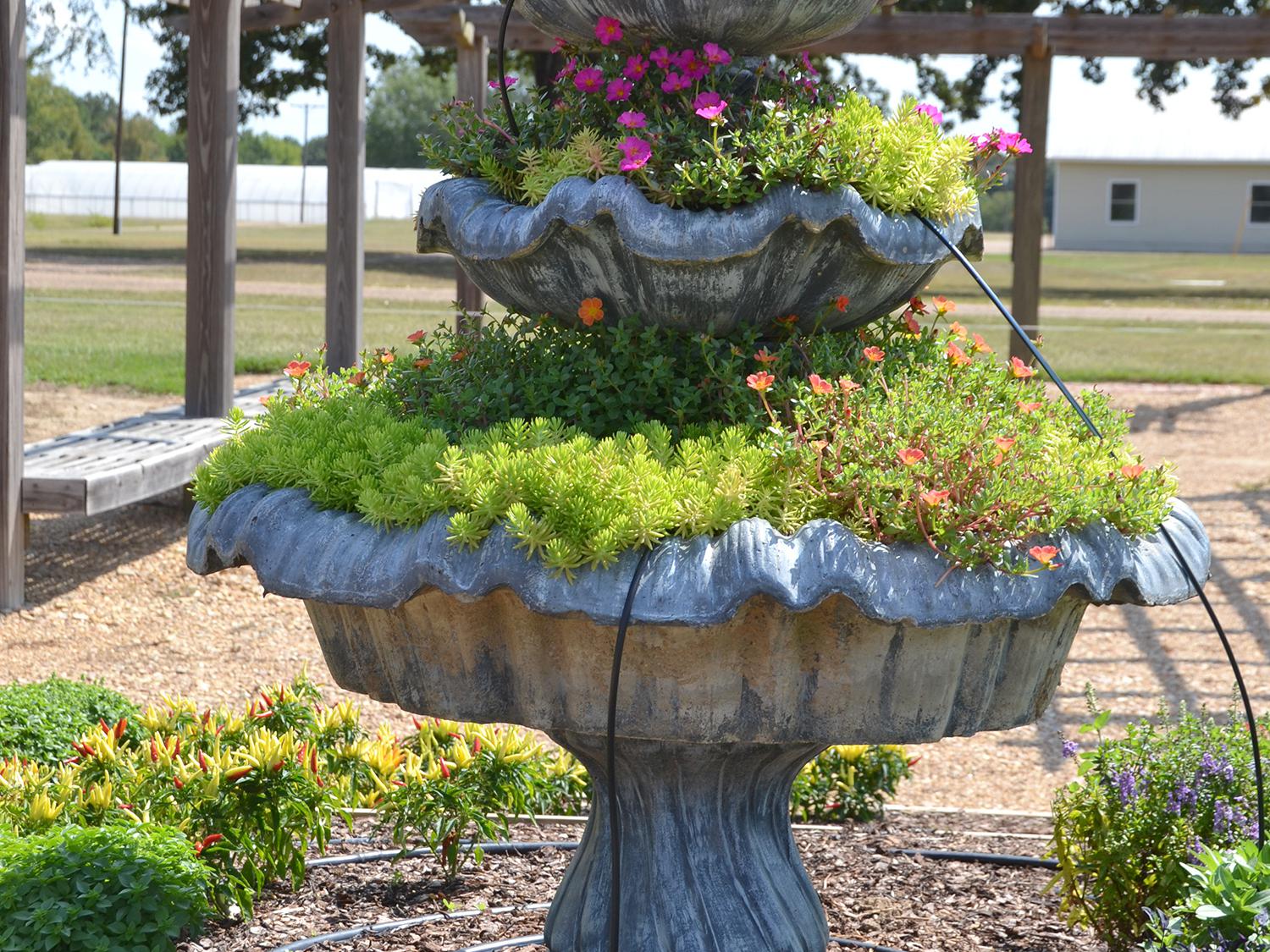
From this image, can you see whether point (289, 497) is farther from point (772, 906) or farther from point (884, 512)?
point (772, 906)

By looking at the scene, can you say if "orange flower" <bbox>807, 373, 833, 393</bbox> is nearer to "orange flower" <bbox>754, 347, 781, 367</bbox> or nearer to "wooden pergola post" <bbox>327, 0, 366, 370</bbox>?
"orange flower" <bbox>754, 347, 781, 367</bbox>

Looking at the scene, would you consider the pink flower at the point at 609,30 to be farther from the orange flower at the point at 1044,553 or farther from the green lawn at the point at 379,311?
the green lawn at the point at 379,311

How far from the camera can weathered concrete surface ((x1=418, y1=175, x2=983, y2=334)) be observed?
227 centimetres

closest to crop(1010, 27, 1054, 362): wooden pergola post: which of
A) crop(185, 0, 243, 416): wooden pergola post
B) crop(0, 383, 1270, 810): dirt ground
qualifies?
crop(0, 383, 1270, 810): dirt ground

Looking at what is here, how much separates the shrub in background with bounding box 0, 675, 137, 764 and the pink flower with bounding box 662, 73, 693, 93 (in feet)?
8.39

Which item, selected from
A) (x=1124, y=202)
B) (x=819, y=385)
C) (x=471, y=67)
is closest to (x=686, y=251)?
(x=819, y=385)

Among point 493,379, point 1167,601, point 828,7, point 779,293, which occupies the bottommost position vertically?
point 1167,601

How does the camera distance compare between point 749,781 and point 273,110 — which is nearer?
point 749,781

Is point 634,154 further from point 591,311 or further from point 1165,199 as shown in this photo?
point 1165,199

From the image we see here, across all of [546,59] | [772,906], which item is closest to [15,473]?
[772,906]

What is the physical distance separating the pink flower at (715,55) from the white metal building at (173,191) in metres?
31.8

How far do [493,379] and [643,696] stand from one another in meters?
0.76

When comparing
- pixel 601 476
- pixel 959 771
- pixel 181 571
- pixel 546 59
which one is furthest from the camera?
pixel 546 59

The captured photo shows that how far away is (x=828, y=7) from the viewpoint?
2.62 m
